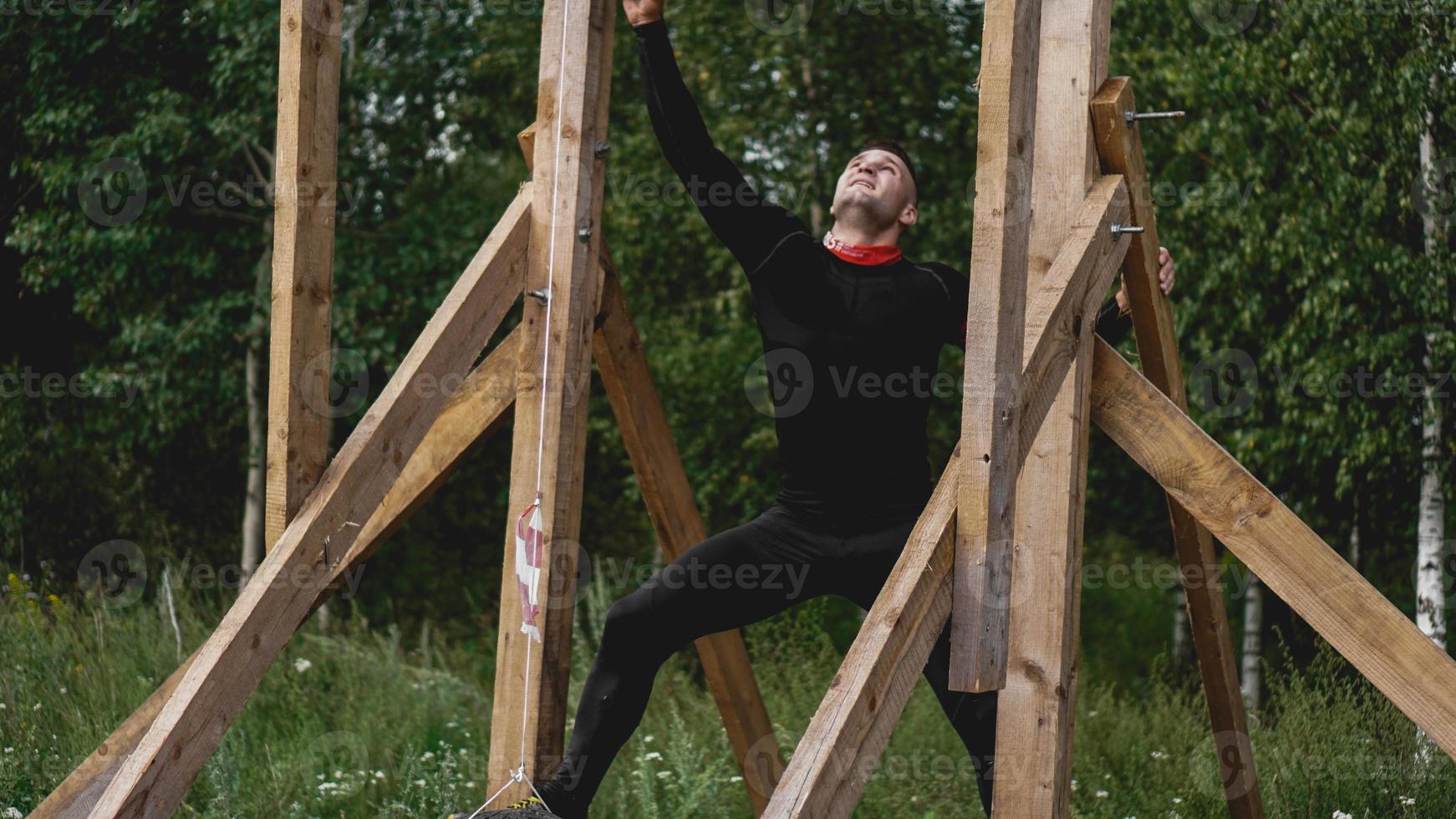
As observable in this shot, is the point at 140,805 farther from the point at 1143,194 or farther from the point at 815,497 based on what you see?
the point at 1143,194

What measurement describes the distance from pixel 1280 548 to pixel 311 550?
7.20 feet

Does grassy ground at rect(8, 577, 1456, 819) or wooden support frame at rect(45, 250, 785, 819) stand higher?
wooden support frame at rect(45, 250, 785, 819)

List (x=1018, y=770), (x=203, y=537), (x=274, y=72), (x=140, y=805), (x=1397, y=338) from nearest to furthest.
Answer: (x=140, y=805) → (x=1018, y=770) → (x=1397, y=338) → (x=274, y=72) → (x=203, y=537)

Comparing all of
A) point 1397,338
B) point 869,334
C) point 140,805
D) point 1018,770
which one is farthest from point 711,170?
point 1397,338

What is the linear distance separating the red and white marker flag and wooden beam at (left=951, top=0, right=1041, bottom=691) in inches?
42.2

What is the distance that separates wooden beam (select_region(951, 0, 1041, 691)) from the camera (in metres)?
2.77

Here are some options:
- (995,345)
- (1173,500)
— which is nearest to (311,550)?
(995,345)

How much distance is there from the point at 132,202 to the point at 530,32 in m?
3.60

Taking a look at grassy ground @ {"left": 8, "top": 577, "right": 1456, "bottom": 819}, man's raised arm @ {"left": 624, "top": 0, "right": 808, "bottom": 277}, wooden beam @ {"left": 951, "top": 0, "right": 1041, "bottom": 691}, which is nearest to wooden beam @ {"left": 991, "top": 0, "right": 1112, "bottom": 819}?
wooden beam @ {"left": 951, "top": 0, "right": 1041, "bottom": 691}

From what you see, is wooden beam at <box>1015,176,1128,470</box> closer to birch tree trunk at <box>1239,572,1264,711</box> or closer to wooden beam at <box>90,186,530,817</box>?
wooden beam at <box>90,186,530,817</box>

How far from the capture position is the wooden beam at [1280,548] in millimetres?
2973

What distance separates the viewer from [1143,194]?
345cm

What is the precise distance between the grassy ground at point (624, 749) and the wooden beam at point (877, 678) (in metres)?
1.98

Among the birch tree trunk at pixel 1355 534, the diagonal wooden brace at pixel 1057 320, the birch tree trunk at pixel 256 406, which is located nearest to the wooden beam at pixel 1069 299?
the diagonal wooden brace at pixel 1057 320
